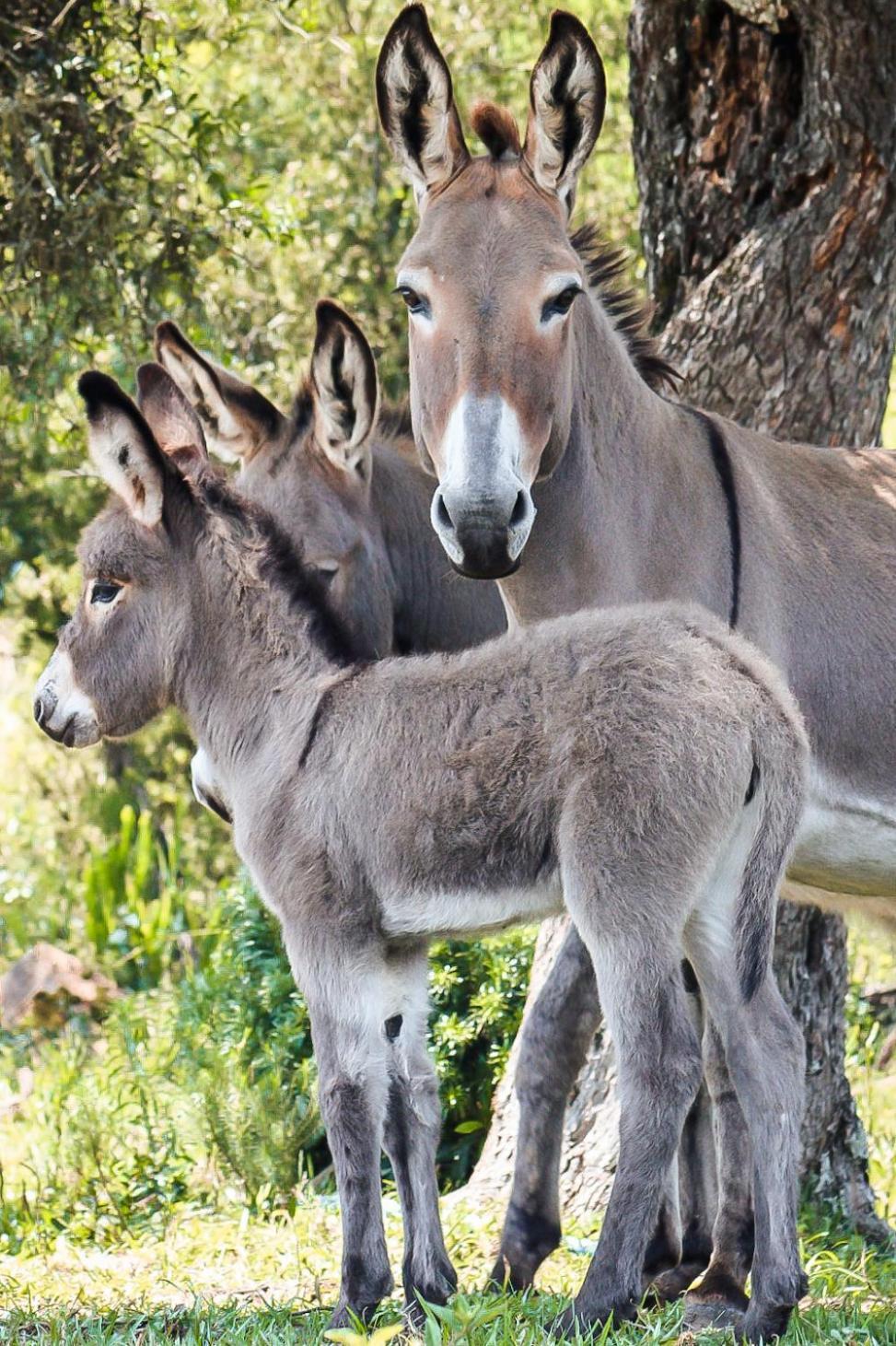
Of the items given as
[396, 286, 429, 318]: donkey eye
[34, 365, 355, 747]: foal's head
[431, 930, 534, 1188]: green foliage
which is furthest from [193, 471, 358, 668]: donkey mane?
[431, 930, 534, 1188]: green foliage

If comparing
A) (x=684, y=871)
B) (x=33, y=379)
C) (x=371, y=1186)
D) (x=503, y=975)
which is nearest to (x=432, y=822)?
(x=684, y=871)

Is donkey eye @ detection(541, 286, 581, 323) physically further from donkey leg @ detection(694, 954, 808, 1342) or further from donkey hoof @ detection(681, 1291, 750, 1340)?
donkey hoof @ detection(681, 1291, 750, 1340)

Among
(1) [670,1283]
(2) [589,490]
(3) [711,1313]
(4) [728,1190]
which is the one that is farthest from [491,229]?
(1) [670,1283]

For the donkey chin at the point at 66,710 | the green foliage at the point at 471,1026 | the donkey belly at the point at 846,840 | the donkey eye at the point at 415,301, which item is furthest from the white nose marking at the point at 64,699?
the green foliage at the point at 471,1026

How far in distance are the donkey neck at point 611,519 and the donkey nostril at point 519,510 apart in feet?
1.83

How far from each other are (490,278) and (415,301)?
252 millimetres

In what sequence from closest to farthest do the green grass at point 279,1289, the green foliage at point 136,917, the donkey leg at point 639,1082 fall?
the donkey leg at point 639,1082 < the green grass at point 279,1289 < the green foliage at point 136,917

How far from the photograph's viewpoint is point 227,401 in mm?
5848

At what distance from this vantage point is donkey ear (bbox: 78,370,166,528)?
4.48m

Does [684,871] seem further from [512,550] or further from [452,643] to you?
[452,643]

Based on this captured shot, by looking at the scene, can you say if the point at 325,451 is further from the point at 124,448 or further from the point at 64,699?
the point at 64,699

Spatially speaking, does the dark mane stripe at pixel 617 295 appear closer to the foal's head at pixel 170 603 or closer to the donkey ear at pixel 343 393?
the donkey ear at pixel 343 393

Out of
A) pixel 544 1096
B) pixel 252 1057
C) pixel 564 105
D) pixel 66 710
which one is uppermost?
pixel 564 105

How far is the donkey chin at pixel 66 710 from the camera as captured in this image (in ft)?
15.4
